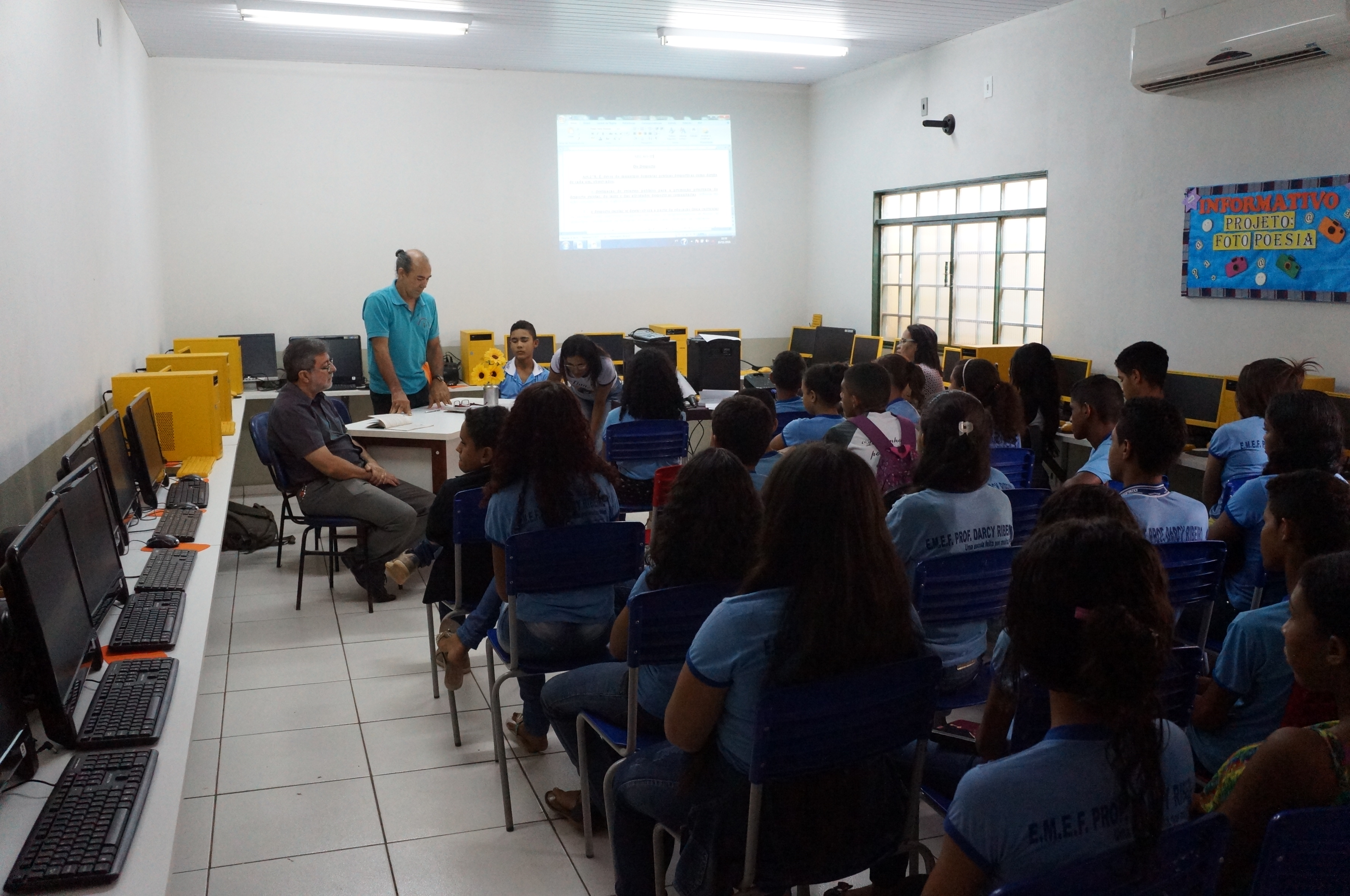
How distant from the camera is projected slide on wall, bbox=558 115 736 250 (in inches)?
342

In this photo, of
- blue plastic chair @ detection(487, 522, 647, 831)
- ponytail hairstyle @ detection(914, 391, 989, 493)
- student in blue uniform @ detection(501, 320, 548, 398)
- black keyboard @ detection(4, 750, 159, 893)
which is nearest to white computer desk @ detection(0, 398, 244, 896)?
black keyboard @ detection(4, 750, 159, 893)

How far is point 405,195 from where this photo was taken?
8234 mm

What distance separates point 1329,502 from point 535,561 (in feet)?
6.11

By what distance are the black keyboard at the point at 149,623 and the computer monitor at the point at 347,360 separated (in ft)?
16.7

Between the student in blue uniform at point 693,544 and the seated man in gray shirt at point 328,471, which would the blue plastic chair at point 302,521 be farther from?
the student in blue uniform at point 693,544

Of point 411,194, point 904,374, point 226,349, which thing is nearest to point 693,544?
point 904,374

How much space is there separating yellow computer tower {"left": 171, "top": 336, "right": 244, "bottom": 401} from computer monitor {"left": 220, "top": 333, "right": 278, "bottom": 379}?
62 centimetres

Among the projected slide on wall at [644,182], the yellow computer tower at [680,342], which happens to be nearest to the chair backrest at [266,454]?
the yellow computer tower at [680,342]

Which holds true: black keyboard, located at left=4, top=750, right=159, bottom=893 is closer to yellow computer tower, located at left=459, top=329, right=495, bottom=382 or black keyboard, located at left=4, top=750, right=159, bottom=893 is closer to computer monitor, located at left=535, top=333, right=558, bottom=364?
yellow computer tower, located at left=459, top=329, right=495, bottom=382

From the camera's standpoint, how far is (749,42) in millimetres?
7281

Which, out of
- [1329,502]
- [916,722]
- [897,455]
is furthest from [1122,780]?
[897,455]

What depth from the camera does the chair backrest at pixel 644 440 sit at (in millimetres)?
4855

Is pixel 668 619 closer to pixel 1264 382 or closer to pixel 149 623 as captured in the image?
pixel 149 623

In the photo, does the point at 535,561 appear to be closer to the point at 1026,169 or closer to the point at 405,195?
the point at 1026,169
